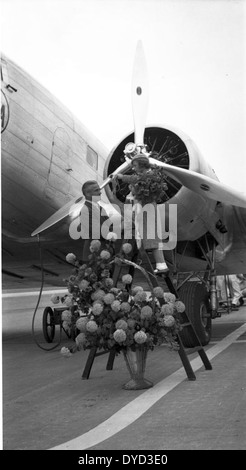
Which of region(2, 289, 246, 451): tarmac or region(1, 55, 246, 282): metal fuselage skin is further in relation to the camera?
region(1, 55, 246, 282): metal fuselage skin

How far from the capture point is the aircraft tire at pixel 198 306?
845 cm

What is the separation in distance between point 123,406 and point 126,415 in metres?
0.33

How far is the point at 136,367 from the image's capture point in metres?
5.56

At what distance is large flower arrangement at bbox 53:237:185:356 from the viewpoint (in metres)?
5.20

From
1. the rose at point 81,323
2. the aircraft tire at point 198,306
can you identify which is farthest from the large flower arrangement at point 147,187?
the aircraft tire at point 198,306

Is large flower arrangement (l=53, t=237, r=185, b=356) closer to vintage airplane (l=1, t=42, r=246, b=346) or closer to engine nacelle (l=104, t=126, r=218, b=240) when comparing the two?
vintage airplane (l=1, t=42, r=246, b=346)

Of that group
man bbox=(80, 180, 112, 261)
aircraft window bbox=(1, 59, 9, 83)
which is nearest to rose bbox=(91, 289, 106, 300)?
man bbox=(80, 180, 112, 261)

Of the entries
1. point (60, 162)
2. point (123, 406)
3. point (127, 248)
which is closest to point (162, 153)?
point (60, 162)

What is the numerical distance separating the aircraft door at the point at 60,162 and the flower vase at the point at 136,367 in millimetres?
3607

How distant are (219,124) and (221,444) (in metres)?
2.96

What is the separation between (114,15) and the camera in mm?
4488

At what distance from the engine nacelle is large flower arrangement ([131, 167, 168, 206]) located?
1764 mm

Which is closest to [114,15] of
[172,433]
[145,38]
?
[145,38]
